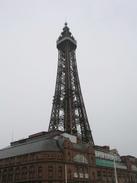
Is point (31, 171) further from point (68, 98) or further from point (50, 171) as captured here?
point (68, 98)

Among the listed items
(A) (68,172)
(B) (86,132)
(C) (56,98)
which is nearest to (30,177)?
(A) (68,172)

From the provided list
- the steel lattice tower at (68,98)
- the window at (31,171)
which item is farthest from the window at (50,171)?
the steel lattice tower at (68,98)

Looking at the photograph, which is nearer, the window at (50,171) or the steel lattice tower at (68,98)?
the window at (50,171)

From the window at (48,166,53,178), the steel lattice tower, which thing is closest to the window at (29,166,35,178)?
the window at (48,166,53,178)

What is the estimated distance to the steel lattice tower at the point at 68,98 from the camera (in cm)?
7971

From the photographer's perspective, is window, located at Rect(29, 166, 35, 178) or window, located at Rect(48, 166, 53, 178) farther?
window, located at Rect(29, 166, 35, 178)

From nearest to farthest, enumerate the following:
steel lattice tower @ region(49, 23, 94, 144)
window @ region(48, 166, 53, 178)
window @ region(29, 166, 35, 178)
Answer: window @ region(48, 166, 53, 178) → window @ region(29, 166, 35, 178) → steel lattice tower @ region(49, 23, 94, 144)

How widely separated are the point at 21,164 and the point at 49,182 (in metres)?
8.86

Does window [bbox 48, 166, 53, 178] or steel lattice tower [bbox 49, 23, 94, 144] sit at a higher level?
steel lattice tower [bbox 49, 23, 94, 144]

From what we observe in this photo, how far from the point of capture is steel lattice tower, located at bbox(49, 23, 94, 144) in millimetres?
79706

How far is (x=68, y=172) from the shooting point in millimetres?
56344

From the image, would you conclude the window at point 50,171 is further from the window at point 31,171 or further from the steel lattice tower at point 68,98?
the steel lattice tower at point 68,98

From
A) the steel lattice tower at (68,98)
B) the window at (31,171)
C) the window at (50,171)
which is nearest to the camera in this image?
the window at (50,171)

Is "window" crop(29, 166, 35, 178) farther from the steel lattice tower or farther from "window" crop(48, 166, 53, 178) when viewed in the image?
Answer: the steel lattice tower
